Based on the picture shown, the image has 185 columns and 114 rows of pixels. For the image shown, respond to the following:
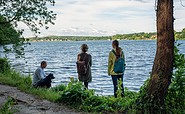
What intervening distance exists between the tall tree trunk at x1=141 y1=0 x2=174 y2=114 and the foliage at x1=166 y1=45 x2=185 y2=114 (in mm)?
278

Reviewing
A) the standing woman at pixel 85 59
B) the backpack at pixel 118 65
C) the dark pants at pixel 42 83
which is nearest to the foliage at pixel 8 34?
the dark pants at pixel 42 83

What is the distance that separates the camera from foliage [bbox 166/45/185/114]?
8828 millimetres

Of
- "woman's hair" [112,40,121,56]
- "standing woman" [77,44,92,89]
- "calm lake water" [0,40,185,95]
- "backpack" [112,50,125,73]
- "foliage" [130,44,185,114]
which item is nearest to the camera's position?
"foliage" [130,44,185,114]

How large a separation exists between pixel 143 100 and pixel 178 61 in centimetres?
123

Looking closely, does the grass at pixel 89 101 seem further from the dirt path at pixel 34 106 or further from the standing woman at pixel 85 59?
the standing woman at pixel 85 59

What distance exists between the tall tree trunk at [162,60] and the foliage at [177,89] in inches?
10.9

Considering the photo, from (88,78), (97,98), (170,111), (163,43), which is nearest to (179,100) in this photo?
(170,111)

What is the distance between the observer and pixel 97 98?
10.3 meters

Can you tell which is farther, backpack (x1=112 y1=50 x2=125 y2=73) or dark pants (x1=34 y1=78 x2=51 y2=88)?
dark pants (x1=34 y1=78 x2=51 y2=88)

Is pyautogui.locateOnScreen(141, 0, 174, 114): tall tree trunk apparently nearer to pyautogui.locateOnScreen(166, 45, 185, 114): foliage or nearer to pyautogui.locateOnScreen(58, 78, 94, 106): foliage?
pyautogui.locateOnScreen(166, 45, 185, 114): foliage

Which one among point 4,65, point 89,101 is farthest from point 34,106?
point 4,65

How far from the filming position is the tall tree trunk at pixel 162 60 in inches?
328

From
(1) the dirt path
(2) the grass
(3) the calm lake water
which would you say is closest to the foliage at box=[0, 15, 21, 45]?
(3) the calm lake water

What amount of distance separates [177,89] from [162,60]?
3.08ft
